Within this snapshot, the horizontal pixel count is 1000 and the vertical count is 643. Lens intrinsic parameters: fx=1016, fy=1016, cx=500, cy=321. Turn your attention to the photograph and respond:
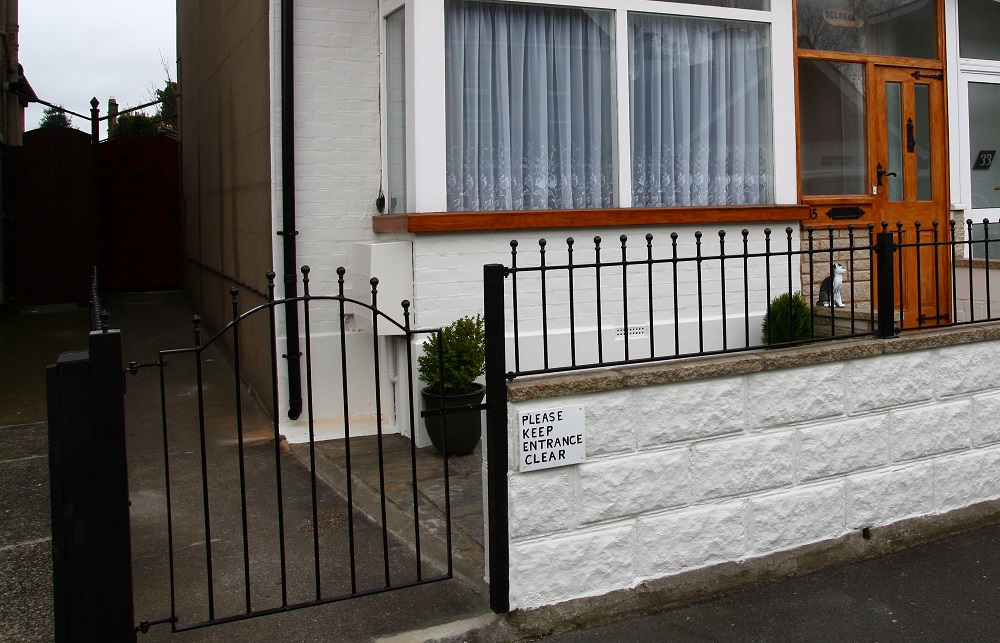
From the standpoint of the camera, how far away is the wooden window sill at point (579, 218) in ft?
22.9

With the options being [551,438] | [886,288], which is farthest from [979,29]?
[551,438]

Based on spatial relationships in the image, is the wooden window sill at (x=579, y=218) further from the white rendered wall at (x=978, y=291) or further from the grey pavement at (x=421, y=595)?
the white rendered wall at (x=978, y=291)

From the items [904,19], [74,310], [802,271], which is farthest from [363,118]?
[74,310]

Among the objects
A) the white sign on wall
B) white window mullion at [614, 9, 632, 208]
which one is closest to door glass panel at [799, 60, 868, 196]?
white window mullion at [614, 9, 632, 208]

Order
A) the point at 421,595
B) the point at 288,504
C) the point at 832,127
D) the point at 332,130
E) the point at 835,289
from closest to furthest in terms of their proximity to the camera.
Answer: the point at 421,595, the point at 288,504, the point at 332,130, the point at 835,289, the point at 832,127

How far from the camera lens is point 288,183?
7.32m

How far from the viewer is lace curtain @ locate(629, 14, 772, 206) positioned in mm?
7941

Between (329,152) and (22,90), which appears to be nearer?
(329,152)

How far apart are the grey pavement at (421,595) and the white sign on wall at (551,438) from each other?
0.67 metres

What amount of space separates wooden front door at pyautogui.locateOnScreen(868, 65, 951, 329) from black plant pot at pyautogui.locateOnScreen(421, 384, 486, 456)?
422 cm

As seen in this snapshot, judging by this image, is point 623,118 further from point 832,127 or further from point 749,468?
point 749,468

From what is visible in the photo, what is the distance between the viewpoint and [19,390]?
882 cm

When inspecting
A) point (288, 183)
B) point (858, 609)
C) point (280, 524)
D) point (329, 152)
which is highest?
point (329, 152)

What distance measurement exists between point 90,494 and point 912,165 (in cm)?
770
